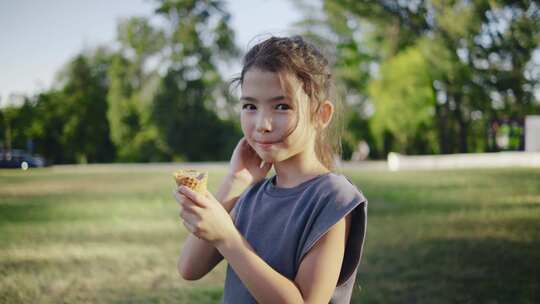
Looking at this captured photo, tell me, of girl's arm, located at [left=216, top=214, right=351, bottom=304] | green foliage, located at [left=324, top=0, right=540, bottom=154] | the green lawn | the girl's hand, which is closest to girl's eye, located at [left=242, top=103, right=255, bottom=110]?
the girl's hand

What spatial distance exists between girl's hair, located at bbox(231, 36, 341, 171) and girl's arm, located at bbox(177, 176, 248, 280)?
0.98 ft

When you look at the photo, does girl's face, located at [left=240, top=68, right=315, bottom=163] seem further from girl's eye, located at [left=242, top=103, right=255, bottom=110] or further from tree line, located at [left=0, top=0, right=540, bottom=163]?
tree line, located at [left=0, top=0, right=540, bottom=163]

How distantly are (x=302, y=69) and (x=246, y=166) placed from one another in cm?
41

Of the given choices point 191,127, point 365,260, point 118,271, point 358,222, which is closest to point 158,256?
point 118,271

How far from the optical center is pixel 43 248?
542 centimetres

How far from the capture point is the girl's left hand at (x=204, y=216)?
4.53 ft

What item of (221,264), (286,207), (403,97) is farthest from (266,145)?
(403,97)

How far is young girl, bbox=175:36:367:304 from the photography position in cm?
144

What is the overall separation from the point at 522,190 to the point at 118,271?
27.5ft

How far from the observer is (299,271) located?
151 cm

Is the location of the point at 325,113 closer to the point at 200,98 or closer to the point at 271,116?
the point at 271,116

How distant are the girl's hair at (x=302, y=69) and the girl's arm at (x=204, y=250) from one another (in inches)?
11.7

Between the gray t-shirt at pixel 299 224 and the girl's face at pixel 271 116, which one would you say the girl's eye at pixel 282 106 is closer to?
the girl's face at pixel 271 116

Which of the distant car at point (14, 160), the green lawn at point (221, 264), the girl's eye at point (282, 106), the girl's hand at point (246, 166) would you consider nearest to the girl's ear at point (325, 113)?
the girl's eye at point (282, 106)
